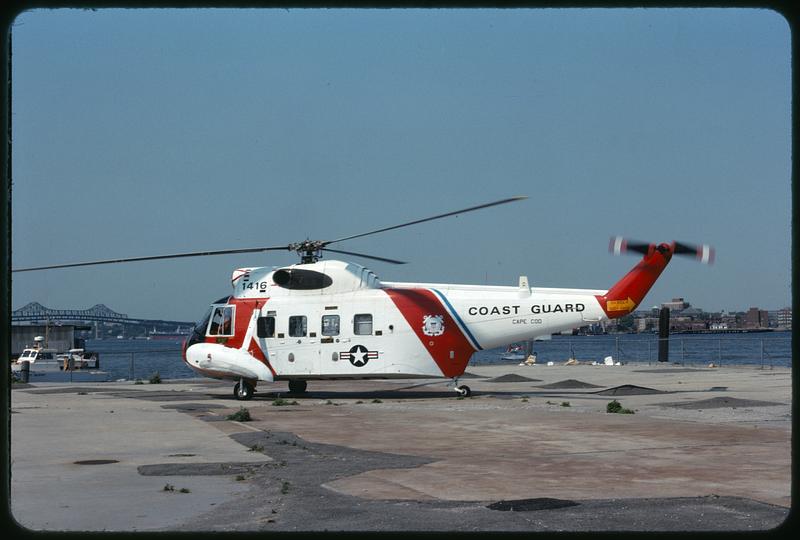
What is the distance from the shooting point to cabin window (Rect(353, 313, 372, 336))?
27000 mm

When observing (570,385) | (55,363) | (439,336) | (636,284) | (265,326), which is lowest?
(55,363)

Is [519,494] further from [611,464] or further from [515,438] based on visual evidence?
[515,438]

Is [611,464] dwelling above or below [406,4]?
below

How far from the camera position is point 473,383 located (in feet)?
118

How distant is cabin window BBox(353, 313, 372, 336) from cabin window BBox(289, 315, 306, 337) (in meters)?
1.62

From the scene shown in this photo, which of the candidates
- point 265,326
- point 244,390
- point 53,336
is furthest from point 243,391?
point 53,336

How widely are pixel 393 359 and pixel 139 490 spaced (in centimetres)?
1580

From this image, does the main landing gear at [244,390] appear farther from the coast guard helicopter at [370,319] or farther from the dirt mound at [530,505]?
the dirt mound at [530,505]

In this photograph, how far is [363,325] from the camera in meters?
27.0

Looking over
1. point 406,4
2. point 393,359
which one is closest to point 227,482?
point 406,4

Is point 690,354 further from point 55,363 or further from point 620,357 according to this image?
point 55,363

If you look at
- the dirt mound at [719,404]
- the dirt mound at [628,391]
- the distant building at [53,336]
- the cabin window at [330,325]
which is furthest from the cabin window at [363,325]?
the distant building at [53,336]

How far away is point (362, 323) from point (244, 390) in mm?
4226

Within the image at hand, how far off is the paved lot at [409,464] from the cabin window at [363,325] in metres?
2.18
